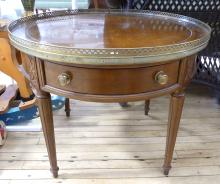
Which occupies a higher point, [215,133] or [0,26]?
[0,26]

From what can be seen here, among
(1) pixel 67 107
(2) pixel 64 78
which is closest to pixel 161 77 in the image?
(2) pixel 64 78

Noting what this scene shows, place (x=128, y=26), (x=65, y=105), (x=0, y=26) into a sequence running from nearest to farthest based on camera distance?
(x=128, y=26), (x=0, y=26), (x=65, y=105)

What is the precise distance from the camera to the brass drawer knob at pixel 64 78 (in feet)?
2.48

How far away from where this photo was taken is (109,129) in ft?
4.77

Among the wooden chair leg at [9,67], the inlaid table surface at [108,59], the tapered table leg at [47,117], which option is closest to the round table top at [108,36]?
the inlaid table surface at [108,59]

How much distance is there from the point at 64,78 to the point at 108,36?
0.22 meters

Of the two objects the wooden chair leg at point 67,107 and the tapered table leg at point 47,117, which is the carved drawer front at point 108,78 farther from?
the wooden chair leg at point 67,107

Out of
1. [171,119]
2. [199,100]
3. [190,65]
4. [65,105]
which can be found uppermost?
[190,65]

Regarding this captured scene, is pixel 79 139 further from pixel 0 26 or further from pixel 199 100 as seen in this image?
pixel 199 100

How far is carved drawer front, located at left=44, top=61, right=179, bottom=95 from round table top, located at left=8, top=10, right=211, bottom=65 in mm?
51

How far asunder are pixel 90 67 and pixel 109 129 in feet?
2.53

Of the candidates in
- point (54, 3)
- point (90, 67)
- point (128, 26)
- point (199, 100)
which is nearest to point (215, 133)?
point (199, 100)

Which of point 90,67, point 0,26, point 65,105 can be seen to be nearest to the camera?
point 90,67

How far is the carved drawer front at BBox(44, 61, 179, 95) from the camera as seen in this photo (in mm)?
749
